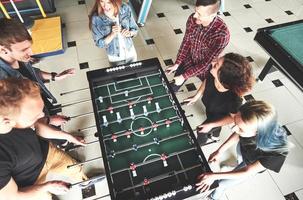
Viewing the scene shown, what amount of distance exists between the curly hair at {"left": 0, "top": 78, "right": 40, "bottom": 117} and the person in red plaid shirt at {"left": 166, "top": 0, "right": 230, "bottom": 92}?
1.54 m

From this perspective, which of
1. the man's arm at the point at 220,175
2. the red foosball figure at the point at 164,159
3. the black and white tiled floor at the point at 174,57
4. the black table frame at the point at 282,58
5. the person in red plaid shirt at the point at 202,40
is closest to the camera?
the man's arm at the point at 220,175

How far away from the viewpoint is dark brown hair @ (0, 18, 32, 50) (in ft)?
6.64

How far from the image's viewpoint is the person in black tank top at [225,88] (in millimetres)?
2020

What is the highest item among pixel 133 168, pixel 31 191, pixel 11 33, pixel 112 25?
pixel 11 33

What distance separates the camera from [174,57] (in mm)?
4137

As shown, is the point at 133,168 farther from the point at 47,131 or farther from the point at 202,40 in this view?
the point at 202,40

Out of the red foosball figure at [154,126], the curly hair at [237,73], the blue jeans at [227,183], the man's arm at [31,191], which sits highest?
the curly hair at [237,73]

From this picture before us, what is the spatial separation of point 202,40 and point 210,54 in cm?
17

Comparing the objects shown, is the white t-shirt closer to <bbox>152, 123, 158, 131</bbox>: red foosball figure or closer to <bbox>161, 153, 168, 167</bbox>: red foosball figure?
<bbox>152, 123, 158, 131</bbox>: red foosball figure

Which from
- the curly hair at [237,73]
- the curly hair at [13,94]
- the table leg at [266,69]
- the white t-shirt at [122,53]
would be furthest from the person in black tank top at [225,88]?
the table leg at [266,69]

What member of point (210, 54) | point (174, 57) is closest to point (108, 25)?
point (210, 54)

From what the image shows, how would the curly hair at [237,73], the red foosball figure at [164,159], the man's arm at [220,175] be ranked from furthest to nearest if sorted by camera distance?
the curly hair at [237,73]
the red foosball figure at [164,159]
the man's arm at [220,175]

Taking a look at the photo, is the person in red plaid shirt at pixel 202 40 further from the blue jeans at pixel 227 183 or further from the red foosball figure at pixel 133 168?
the red foosball figure at pixel 133 168

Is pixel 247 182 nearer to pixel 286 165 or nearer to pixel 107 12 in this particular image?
pixel 286 165
